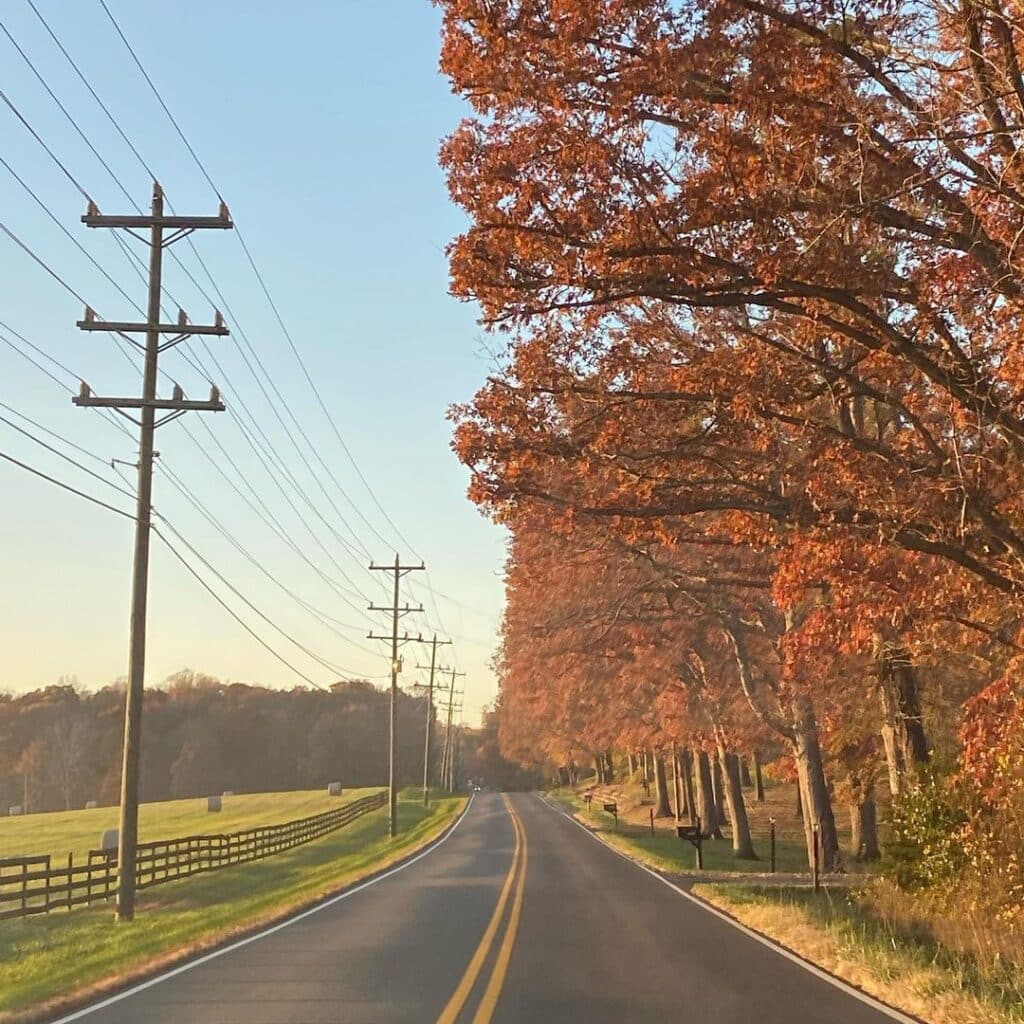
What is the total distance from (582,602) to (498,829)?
26775 millimetres

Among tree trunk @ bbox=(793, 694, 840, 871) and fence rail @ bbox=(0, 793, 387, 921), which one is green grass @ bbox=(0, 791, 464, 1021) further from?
tree trunk @ bbox=(793, 694, 840, 871)

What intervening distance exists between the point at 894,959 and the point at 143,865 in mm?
32274

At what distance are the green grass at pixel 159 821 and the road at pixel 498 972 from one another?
134 feet

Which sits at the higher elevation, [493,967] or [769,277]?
[769,277]

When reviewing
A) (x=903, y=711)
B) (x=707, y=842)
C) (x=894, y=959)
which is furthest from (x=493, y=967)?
(x=707, y=842)

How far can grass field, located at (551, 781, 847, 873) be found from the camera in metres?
33.2

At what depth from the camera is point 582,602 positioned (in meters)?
28.8

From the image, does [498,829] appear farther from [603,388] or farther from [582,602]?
[603,388]

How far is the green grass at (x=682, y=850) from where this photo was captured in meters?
32.3

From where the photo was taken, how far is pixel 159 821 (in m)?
80.9

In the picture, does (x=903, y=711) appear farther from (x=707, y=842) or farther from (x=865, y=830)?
(x=707, y=842)

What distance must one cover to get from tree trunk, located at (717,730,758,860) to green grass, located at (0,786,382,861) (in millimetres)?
31918

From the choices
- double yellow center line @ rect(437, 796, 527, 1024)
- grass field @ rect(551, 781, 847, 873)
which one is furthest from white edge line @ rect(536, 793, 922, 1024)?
grass field @ rect(551, 781, 847, 873)

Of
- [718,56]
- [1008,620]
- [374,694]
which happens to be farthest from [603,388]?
[374,694]
